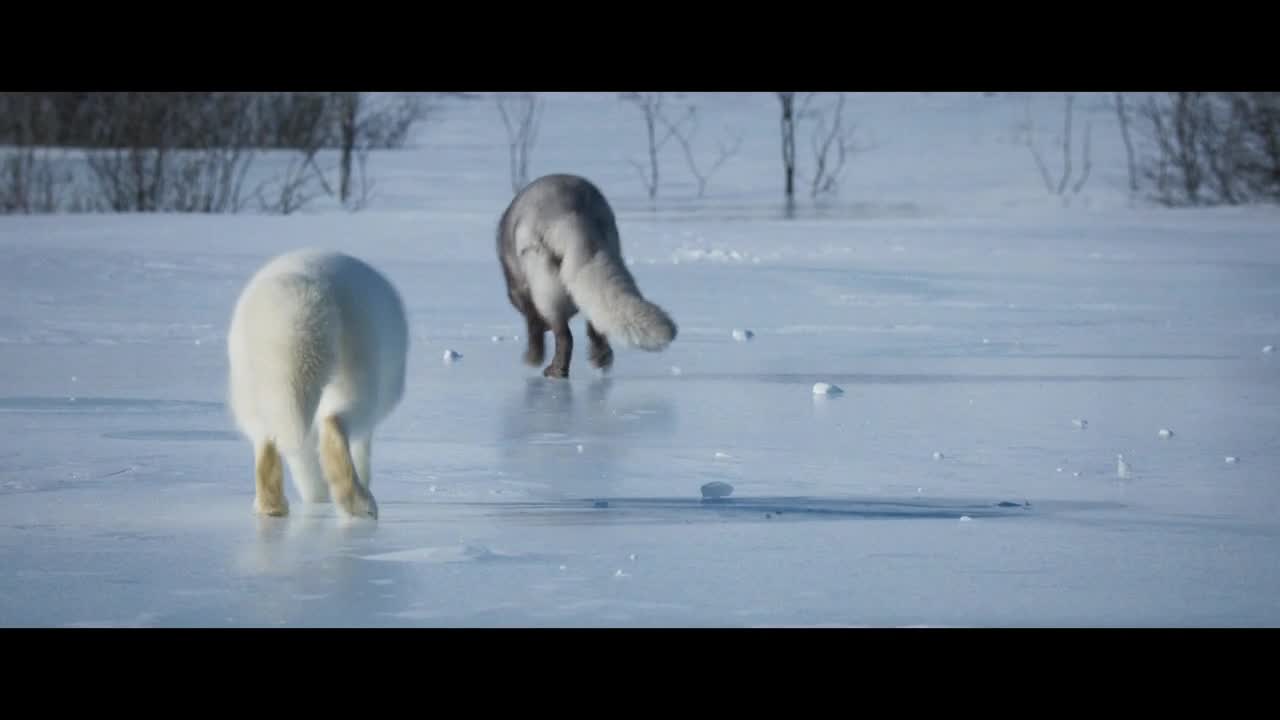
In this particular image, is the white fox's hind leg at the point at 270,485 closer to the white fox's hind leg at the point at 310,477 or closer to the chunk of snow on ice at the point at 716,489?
the white fox's hind leg at the point at 310,477

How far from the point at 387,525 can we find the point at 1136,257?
10.4 metres

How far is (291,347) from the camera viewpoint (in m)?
3.90

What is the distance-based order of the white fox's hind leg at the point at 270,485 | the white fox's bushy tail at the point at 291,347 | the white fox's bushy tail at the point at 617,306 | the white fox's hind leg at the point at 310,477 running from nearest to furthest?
the white fox's bushy tail at the point at 291,347
the white fox's hind leg at the point at 270,485
the white fox's hind leg at the point at 310,477
the white fox's bushy tail at the point at 617,306

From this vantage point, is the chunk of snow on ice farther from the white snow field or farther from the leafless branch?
the leafless branch

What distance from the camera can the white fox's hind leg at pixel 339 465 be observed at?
4.00 meters

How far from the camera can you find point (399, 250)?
13.9m

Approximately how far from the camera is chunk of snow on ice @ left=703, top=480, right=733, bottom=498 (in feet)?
15.1

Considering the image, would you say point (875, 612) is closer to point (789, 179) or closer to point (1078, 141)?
point (789, 179)

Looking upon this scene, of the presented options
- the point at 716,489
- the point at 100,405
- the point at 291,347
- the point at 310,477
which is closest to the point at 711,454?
the point at 716,489

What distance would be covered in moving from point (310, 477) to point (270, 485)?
133mm

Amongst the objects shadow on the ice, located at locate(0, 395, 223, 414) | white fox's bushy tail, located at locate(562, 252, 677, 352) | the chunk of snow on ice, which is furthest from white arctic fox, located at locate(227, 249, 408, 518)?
white fox's bushy tail, located at locate(562, 252, 677, 352)

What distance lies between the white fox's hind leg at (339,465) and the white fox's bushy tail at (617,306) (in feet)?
9.41

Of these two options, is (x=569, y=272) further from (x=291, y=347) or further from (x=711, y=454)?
(x=291, y=347)

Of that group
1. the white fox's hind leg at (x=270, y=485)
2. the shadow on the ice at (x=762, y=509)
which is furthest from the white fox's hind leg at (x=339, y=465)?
the shadow on the ice at (x=762, y=509)
